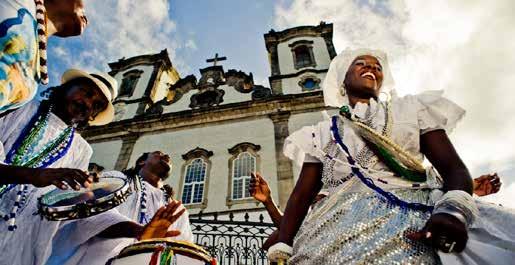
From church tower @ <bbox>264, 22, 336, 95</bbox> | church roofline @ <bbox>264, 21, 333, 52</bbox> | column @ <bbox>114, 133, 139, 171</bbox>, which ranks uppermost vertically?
church roofline @ <bbox>264, 21, 333, 52</bbox>

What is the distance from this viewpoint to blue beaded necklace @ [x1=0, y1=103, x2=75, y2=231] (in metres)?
2.47

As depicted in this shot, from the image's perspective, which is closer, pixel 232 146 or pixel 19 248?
pixel 19 248

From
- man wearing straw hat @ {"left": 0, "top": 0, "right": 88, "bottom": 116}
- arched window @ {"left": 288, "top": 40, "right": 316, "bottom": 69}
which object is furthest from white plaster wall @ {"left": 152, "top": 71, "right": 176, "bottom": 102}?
man wearing straw hat @ {"left": 0, "top": 0, "right": 88, "bottom": 116}

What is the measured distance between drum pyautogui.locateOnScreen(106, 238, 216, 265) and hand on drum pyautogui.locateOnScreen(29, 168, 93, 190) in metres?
0.52

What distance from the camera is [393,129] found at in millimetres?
1879

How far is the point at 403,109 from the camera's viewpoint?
1.97m

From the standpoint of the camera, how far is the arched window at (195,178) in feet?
42.7

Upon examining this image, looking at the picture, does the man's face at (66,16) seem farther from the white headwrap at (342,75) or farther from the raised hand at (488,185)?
the raised hand at (488,185)

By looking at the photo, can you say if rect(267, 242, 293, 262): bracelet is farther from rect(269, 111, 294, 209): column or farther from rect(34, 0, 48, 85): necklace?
rect(269, 111, 294, 209): column

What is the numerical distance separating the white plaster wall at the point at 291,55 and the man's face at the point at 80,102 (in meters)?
15.2

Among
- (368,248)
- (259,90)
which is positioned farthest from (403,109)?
(259,90)

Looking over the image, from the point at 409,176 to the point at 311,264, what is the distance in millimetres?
684

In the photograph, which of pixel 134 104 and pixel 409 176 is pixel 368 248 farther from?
pixel 134 104

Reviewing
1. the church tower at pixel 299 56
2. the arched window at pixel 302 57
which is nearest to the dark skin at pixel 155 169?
the church tower at pixel 299 56
